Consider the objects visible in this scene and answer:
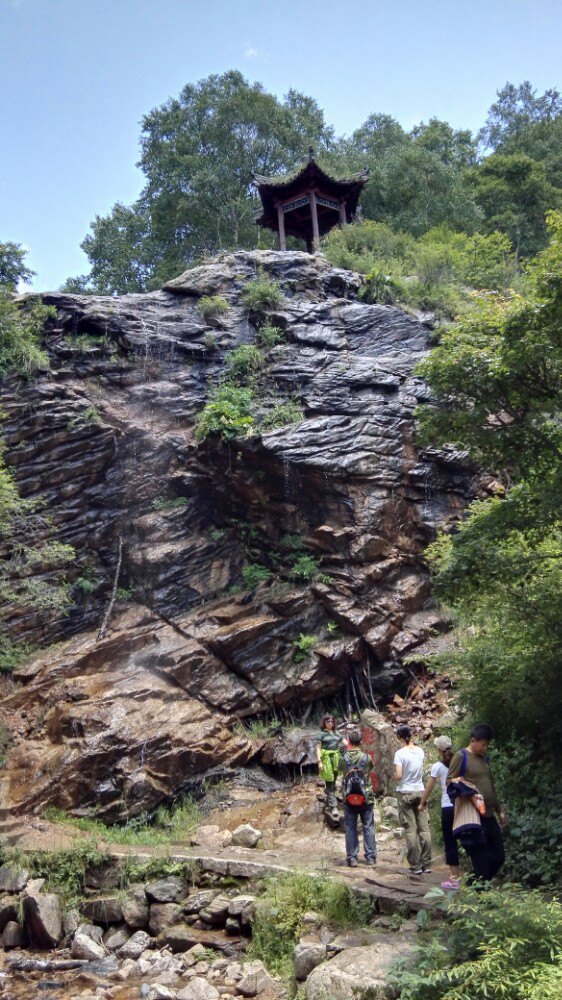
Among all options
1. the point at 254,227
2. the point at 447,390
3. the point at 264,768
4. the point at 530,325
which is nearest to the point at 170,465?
the point at 264,768

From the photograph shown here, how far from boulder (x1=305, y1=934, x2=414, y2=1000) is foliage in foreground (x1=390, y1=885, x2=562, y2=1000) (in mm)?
230

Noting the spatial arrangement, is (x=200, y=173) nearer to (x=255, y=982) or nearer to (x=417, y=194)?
(x=417, y=194)

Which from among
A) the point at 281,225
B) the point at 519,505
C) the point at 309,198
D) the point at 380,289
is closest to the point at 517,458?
the point at 519,505

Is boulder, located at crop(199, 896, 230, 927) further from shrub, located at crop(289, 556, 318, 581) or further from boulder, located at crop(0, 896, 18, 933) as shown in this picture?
shrub, located at crop(289, 556, 318, 581)

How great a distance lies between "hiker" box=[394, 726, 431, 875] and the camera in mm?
7672

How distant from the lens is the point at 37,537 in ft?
50.9

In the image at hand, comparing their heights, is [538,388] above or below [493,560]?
above

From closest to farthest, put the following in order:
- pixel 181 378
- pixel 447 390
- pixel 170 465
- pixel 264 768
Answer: pixel 447 390, pixel 264 768, pixel 170 465, pixel 181 378

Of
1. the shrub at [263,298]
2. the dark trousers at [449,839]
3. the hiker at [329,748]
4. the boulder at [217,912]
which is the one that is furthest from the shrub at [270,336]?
the dark trousers at [449,839]

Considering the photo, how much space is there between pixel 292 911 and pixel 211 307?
15.6 metres

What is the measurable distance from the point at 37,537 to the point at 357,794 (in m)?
10.2

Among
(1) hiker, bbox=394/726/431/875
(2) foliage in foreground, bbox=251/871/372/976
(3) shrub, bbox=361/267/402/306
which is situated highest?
(3) shrub, bbox=361/267/402/306

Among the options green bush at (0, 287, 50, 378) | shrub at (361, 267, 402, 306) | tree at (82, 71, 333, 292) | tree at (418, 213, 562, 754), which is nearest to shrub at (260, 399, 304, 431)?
shrub at (361, 267, 402, 306)

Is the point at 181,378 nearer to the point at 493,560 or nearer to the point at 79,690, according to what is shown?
the point at 79,690
